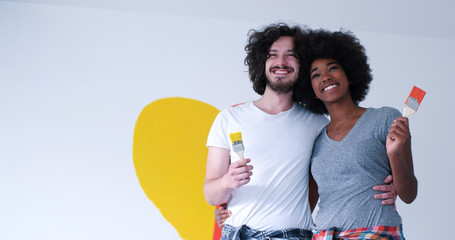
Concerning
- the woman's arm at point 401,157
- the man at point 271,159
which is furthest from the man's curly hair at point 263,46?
the woman's arm at point 401,157

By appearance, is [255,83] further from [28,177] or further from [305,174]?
[28,177]

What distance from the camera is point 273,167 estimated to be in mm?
1474

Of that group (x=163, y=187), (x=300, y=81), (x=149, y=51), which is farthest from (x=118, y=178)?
(x=300, y=81)

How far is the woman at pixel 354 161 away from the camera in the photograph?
47.9 inches

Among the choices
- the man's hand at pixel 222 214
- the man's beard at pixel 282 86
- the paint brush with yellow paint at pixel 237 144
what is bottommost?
the man's hand at pixel 222 214

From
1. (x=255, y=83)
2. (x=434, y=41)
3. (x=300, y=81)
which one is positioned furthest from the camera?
(x=434, y=41)

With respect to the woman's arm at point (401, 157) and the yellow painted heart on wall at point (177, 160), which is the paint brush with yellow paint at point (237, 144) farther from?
the yellow painted heart on wall at point (177, 160)

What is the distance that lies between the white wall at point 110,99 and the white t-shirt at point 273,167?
3.47 ft

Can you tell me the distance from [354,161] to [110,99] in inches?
67.5

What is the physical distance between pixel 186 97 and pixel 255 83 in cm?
90

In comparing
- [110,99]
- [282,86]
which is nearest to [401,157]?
[282,86]

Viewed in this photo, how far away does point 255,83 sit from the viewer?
5.89ft

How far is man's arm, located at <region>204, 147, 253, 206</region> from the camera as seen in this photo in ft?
4.26

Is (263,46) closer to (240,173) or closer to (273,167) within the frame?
(273,167)
